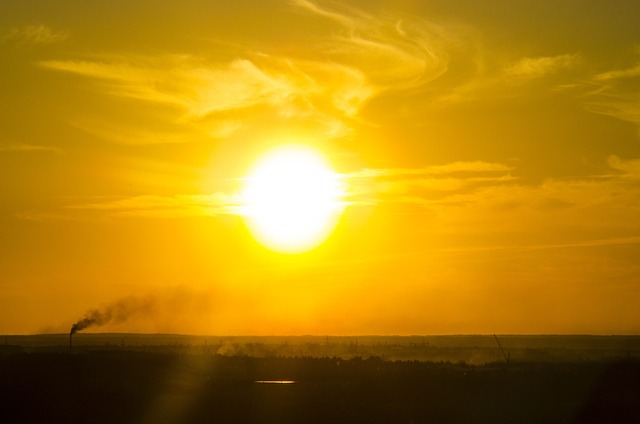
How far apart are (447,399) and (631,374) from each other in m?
15.5

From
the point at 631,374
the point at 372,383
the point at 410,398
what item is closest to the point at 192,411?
the point at 410,398

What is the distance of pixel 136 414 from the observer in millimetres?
40344

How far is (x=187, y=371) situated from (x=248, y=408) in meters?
23.8

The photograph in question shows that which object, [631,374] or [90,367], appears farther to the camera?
[90,367]

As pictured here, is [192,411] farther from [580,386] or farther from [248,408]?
[580,386]

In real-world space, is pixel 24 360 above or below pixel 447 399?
above

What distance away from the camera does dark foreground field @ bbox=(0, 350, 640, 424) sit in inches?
1537

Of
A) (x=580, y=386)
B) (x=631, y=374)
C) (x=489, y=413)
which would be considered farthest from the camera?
(x=631, y=374)

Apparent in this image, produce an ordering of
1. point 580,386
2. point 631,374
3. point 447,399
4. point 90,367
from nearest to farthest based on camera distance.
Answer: point 447,399
point 580,386
point 631,374
point 90,367

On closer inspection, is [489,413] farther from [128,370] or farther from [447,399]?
[128,370]

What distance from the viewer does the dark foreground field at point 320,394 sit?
39.0 meters

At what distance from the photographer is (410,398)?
1746 inches

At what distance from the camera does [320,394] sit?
146ft

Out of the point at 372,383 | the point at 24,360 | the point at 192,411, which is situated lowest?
the point at 192,411
